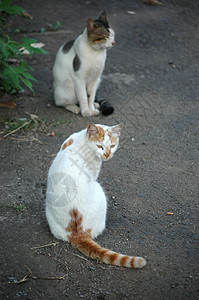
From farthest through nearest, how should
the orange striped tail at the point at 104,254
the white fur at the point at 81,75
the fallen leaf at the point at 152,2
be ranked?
the fallen leaf at the point at 152,2
the white fur at the point at 81,75
the orange striped tail at the point at 104,254

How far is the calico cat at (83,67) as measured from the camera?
5.51m

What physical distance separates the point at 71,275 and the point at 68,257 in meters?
0.19

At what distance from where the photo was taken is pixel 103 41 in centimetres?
550

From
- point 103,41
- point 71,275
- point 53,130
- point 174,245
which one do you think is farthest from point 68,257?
point 103,41

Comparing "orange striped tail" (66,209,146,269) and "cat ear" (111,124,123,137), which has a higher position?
"cat ear" (111,124,123,137)

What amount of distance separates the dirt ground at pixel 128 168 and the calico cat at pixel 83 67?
9.2 inches

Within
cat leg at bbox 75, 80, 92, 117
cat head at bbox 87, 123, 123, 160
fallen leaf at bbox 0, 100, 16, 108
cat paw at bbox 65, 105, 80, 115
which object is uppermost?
cat head at bbox 87, 123, 123, 160

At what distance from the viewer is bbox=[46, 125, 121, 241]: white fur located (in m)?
3.29

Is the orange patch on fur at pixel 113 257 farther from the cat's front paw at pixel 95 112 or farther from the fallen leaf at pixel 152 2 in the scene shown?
the fallen leaf at pixel 152 2

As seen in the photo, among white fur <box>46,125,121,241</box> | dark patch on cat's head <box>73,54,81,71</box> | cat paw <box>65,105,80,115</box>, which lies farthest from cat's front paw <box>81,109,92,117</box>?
white fur <box>46,125,121,241</box>

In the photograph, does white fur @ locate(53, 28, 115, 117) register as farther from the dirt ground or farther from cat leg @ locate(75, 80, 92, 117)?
the dirt ground

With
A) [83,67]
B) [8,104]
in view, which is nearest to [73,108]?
[83,67]

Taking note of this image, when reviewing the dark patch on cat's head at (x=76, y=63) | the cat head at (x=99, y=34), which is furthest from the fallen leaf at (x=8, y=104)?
the cat head at (x=99, y=34)

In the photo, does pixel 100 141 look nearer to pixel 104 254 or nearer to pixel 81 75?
pixel 104 254
